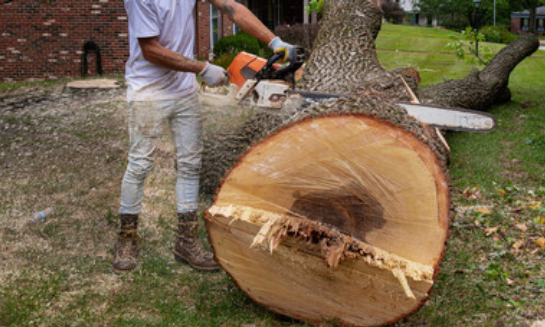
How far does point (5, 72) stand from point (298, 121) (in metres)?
11.7

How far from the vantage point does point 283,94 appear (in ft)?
11.8

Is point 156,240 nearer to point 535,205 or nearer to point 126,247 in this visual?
point 126,247

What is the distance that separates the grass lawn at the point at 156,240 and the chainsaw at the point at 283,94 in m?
0.90

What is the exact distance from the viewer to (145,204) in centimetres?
471

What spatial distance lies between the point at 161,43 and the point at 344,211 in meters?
1.58

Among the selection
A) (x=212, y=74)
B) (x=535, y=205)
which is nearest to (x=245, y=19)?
(x=212, y=74)

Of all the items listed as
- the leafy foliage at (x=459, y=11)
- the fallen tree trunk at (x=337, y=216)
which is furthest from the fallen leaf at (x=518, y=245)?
the leafy foliage at (x=459, y=11)

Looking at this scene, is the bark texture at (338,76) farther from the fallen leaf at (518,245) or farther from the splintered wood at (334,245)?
the splintered wood at (334,245)

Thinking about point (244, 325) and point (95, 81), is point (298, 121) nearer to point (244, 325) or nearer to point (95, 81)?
point (244, 325)

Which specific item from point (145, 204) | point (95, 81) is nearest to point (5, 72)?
point (95, 81)

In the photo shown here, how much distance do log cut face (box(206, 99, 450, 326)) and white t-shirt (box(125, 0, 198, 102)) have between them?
0.96 meters

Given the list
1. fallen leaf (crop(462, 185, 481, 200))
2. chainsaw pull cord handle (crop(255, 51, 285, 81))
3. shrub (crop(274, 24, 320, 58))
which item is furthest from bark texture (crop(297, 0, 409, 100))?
shrub (crop(274, 24, 320, 58))

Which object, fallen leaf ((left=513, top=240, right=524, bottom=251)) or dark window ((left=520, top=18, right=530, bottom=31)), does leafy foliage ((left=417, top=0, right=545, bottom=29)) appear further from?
fallen leaf ((left=513, top=240, right=524, bottom=251))

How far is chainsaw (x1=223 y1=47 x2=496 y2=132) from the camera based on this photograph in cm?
357
